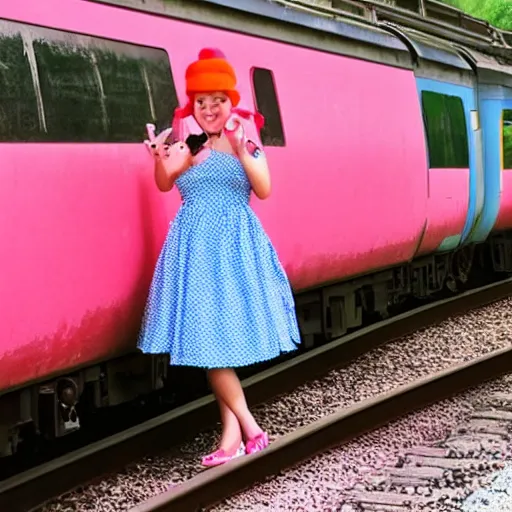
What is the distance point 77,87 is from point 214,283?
3.30 ft

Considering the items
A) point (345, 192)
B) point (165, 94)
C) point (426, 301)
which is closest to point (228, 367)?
point (165, 94)

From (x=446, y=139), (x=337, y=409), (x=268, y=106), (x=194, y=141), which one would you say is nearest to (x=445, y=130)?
(x=446, y=139)

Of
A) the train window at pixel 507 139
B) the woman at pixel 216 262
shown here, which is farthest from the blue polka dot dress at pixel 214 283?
the train window at pixel 507 139

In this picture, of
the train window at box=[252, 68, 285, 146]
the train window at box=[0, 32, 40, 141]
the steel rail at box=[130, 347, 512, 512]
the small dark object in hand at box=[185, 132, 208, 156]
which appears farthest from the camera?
the train window at box=[252, 68, 285, 146]

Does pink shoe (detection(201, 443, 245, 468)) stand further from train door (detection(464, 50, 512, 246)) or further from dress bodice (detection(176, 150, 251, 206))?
train door (detection(464, 50, 512, 246))

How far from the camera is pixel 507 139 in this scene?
10070 millimetres

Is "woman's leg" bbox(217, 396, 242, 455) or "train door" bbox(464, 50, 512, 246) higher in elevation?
"train door" bbox(464, 50, 512, 246)

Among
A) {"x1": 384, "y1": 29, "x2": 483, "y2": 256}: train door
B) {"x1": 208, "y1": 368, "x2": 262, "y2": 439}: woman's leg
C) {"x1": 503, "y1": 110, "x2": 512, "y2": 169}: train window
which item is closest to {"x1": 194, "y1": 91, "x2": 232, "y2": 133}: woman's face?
{"x1": 208, "y1": 368, "x2": 262, "y2": 439}: woman's leg

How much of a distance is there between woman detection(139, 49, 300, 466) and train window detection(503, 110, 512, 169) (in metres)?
6.12

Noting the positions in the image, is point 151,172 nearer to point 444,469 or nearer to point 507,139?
point 444,469

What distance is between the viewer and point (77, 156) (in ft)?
13.2

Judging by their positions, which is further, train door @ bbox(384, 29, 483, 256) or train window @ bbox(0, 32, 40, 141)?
train door @ bbox(384, 29, 483, 256)

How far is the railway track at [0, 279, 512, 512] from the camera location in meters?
4.16

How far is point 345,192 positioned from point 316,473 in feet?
7.56
